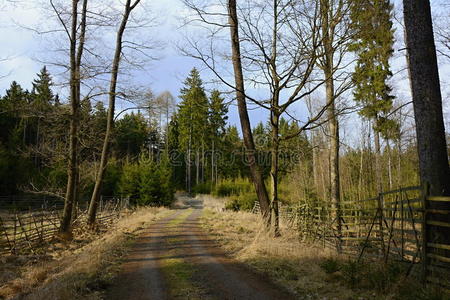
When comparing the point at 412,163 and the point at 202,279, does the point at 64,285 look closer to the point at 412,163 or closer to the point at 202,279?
the point at 202,279

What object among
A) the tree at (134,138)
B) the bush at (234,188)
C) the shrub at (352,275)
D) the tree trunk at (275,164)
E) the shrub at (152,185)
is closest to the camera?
the shrub at (352,275)

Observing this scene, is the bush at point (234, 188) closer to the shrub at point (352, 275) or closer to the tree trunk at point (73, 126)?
the tree trunk at point (73, 126)

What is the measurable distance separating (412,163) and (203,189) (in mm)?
30115

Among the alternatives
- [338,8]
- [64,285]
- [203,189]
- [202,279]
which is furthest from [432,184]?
[203,189]

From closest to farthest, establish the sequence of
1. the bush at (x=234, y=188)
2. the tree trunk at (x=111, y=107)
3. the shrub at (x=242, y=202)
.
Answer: the tree trunk at (x=111, y=107) < the shrub at (x=242, y=202) < the bush at (x=234, y=188)

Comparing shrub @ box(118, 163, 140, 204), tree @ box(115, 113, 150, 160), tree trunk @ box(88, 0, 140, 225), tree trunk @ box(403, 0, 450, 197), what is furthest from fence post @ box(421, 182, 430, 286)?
tree @ box(115, 113, 150, 160)

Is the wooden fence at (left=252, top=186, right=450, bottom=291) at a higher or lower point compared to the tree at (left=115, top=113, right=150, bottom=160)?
lower

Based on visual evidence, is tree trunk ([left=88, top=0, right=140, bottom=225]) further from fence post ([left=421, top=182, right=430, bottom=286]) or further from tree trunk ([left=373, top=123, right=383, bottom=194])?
tree trunk ([left=373, top=123, right=383, bottom=194])

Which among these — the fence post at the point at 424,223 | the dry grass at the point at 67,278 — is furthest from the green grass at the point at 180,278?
the fence post at the point at 424,223

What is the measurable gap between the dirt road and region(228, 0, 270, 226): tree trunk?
2.19m

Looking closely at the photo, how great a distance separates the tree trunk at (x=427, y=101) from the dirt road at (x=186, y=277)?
3.29 m

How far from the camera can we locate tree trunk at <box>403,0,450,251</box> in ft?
20.0

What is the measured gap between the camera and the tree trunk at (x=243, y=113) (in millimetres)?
11047

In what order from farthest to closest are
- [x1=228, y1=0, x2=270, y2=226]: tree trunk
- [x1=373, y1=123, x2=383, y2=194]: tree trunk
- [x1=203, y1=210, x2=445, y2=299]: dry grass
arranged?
[x1=373, y1=123, x2=383, y2=194]: tree trunk → [x1=228, y1=0, x2=270, y2=226]: tree trunk → [x1=203, y1=210, x2=445, y2=299]: dry grass
